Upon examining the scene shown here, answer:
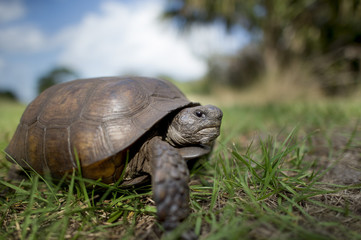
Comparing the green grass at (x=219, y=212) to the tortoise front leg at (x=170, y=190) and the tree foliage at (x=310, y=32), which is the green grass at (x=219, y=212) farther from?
the tree foliage at (x=310, y=32)

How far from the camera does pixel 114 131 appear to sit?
1315 mm

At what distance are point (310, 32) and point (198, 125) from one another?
1204 centimetres

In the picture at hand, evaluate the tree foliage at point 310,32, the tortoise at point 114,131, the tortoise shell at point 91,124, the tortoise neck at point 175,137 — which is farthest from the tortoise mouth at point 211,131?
the tree foliage at point 310,32

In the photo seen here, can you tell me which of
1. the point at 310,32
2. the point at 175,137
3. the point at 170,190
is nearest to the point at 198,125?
the point at 175,137

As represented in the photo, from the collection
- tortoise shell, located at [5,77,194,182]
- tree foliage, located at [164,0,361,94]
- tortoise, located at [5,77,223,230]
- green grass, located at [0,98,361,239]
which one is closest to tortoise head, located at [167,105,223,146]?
tortoise, located at [5,77,223,230]

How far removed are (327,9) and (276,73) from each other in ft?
13.1

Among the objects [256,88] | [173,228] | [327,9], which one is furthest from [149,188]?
[327,9]

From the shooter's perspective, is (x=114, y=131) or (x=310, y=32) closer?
(x=114, y=131)

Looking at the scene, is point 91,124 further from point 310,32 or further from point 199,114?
point 310,32

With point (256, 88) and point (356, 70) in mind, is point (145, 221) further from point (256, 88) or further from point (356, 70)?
point (356, 70)

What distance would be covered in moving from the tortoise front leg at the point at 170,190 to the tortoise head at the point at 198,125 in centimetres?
33

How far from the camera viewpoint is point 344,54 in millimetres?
9258

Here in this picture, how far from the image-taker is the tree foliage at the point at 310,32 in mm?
9008

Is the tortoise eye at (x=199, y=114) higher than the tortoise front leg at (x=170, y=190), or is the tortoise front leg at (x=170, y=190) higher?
the tortoise eye at (x=199, y=114)
